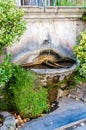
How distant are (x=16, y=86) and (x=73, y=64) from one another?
1417 mm

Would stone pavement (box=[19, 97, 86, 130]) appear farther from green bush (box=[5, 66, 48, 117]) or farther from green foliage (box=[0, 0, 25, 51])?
green foliage (box=[0, 0, 25, 51])

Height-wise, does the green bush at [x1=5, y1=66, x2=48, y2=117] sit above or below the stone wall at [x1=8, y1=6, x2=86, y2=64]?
below

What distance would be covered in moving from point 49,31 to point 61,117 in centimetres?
192

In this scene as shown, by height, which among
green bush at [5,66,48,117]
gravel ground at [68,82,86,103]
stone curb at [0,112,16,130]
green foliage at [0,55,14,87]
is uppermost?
green foliage at [0,55,14,87]

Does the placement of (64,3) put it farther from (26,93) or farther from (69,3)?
(26,93)

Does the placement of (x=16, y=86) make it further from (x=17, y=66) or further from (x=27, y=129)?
(x=27, y=129)

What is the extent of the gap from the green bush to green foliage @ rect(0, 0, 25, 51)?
1018 mm

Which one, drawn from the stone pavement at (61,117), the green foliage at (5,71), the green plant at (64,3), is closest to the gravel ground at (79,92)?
the stone pavement at (61,117)

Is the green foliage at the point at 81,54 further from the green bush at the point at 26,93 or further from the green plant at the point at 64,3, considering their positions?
the green bush at the point at 26,93

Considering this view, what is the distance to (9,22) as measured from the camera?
165 inches

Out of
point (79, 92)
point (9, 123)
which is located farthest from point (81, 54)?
point (9, 123)

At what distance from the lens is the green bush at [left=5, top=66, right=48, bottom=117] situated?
5055 mm

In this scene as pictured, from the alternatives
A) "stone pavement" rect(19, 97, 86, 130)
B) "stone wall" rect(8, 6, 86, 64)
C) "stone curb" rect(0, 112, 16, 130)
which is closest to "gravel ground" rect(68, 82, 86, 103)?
"stone pavement" rect(19, 97, 86, 130)

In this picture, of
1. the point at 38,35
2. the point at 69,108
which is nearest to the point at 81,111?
the point at 69,108
